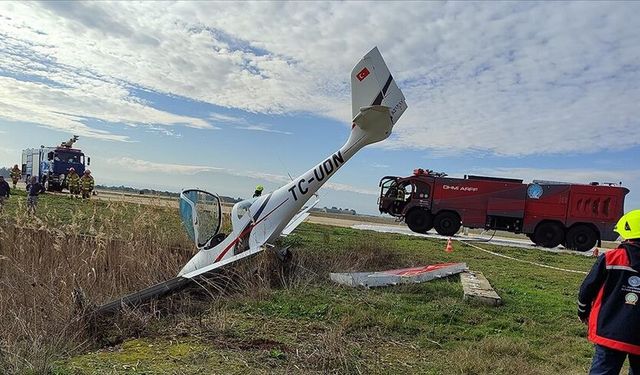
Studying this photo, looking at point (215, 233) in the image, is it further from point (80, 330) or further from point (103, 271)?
point (80, 330)

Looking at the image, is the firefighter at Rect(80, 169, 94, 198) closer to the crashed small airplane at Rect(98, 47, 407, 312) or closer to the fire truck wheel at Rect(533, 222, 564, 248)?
the crashed small airplane at Rect(98, 47, 407, 312)

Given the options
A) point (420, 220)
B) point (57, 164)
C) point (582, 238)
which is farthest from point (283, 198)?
point (57, 164)

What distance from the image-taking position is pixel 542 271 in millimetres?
11469

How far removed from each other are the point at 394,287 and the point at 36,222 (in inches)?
241

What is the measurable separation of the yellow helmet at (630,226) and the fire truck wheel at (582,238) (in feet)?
58.9

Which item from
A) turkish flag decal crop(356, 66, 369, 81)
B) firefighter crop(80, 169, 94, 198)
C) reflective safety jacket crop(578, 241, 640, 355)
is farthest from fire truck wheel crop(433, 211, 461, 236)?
reflective safety jacket crop(578, 241, 640, 355)

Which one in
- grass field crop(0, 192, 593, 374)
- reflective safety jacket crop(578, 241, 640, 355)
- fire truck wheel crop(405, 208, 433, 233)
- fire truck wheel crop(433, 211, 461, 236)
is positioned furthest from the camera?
fire truck wheel crop(405, 208, 433, 233)

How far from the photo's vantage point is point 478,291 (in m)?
7.44

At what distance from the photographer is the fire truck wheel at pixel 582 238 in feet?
64.8

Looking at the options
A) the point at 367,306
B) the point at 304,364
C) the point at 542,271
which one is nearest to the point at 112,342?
the point at 304,364

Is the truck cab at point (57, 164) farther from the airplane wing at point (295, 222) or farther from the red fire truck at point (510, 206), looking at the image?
the airplane wing at point (295, 222)

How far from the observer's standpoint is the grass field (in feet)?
15.0

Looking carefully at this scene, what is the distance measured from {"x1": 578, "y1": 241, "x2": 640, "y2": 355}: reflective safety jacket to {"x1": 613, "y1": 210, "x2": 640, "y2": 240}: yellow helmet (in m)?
0.06

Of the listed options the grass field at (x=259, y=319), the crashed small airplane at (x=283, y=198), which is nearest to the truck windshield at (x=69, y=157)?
the grass field at (x=259, y=319)
